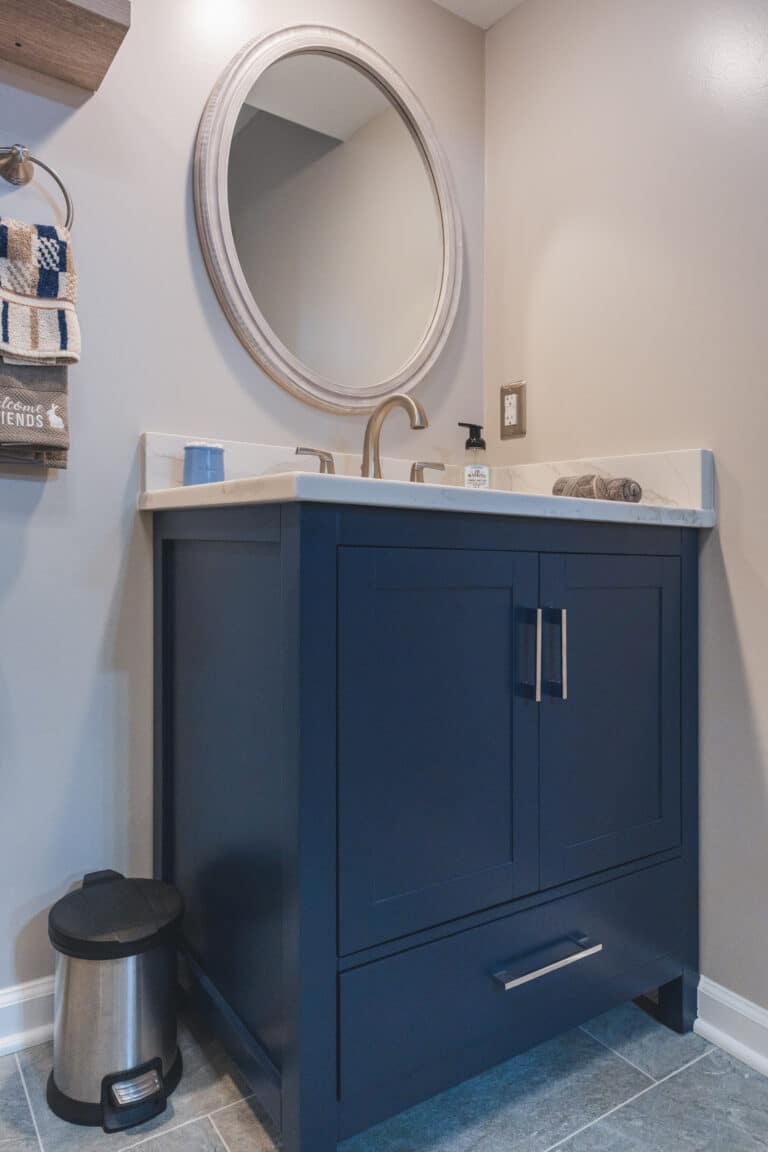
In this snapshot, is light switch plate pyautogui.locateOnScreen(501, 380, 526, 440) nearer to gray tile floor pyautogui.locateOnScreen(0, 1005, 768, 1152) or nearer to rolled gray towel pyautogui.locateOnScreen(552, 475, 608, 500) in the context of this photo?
rolled gray towel pyautogui.locateOnScreen(552, 475, 608, 500)

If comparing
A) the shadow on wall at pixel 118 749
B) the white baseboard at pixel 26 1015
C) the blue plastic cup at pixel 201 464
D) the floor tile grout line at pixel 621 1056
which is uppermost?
the blue plastic cup at pixel 201 464

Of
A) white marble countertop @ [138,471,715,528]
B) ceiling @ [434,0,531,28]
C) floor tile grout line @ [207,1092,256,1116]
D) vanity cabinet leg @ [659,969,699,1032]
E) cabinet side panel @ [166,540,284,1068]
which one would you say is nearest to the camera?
white marble countertop @ [138,471,715,528]

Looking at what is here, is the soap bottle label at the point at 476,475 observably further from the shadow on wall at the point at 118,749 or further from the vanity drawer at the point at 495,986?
the vanity drawer at the point at 495,986

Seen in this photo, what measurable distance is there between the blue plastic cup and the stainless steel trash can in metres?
0.76

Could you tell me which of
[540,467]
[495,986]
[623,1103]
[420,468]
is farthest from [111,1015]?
[540,467]

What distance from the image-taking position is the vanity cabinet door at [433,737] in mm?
1054

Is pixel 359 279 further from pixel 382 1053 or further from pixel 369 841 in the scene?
pixel 382 1053

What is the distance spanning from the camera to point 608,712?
4.46 ft

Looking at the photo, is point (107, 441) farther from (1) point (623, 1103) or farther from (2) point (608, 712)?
(1) point (623, 1103)

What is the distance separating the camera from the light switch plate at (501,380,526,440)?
1.93 m

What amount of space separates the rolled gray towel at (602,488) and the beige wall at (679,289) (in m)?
0.12

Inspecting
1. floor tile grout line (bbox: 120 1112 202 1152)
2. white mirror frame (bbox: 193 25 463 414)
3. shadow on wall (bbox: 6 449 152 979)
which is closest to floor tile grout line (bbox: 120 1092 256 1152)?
floor tile grout line (bbox: 120 1112 202 1152)

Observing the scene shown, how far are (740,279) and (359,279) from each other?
32.1 inches

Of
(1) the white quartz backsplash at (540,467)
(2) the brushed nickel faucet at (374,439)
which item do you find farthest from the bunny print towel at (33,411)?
(2) the brushed nickel faucet at (374,439)
